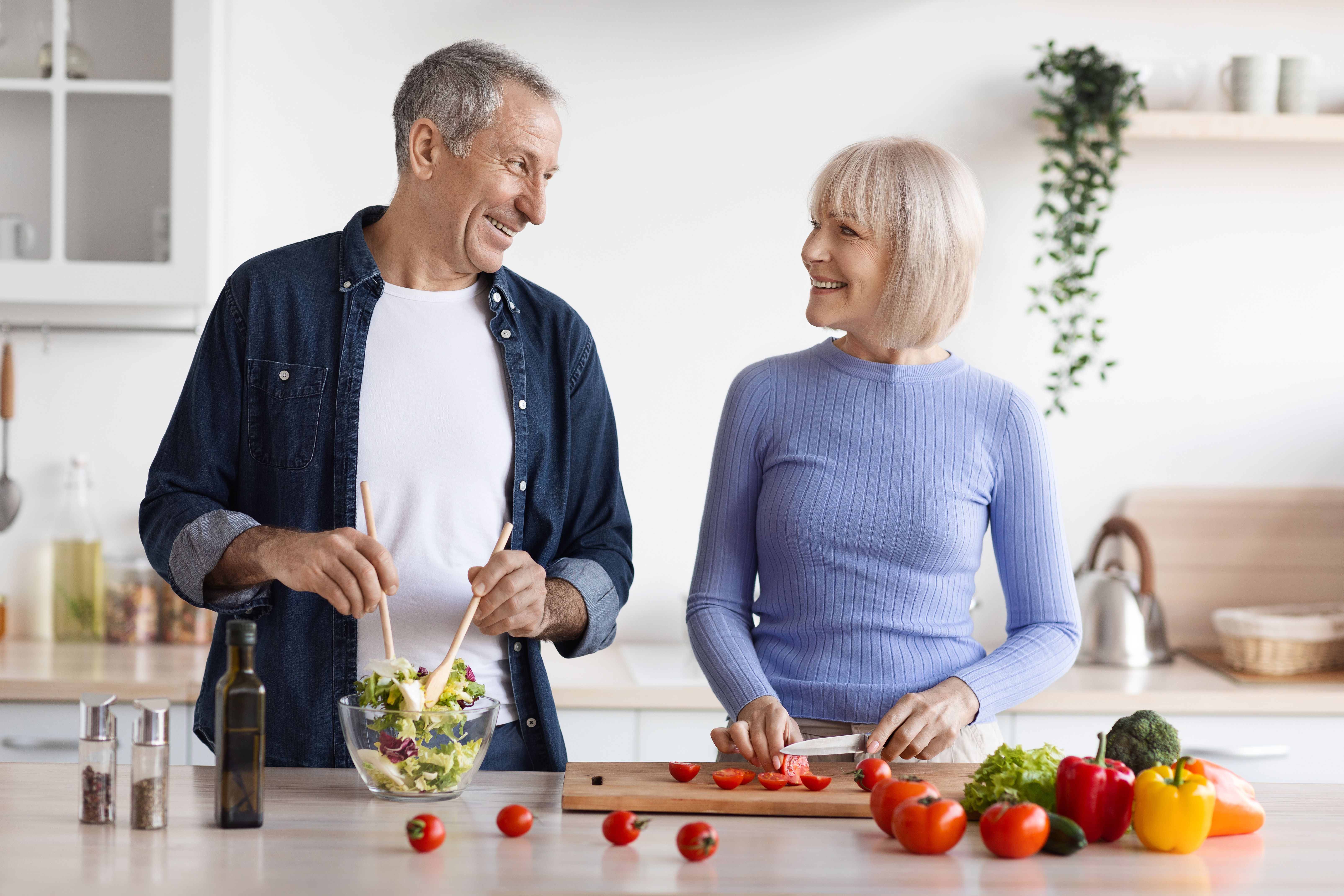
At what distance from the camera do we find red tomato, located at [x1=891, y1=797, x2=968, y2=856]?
113 cm

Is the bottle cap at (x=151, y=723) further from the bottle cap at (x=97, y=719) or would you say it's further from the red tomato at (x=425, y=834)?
the red tomato at (x=425, y=834)

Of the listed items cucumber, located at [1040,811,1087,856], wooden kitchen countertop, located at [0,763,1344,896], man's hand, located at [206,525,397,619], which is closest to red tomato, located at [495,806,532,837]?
wooden kitchen countertop, located at [0,763,1344,896]

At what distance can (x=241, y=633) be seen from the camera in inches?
43.8

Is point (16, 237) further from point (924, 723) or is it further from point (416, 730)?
point (924, 723)

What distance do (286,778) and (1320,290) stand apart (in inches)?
97.5

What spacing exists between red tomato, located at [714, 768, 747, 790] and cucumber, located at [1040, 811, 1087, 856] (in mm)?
315

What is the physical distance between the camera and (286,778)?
1.37 m

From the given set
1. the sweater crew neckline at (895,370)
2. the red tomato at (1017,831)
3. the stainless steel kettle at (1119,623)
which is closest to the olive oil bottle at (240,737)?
the red tomato at (1017,831)

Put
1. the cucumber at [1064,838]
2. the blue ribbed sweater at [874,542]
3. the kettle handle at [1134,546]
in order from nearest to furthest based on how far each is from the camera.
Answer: the cucumber at [1064,838]
the blue ribbed sweater at [874,542]
the kettle handle at [1134,546]

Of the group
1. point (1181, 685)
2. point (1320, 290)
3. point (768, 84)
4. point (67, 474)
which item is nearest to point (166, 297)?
point (67, 474)

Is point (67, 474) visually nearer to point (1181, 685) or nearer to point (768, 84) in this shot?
point (768, 84)

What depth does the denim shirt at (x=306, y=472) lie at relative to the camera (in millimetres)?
1501

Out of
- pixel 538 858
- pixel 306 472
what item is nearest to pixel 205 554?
pixel 306 472

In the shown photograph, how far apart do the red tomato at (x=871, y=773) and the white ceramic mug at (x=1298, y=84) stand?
2.00 metres
